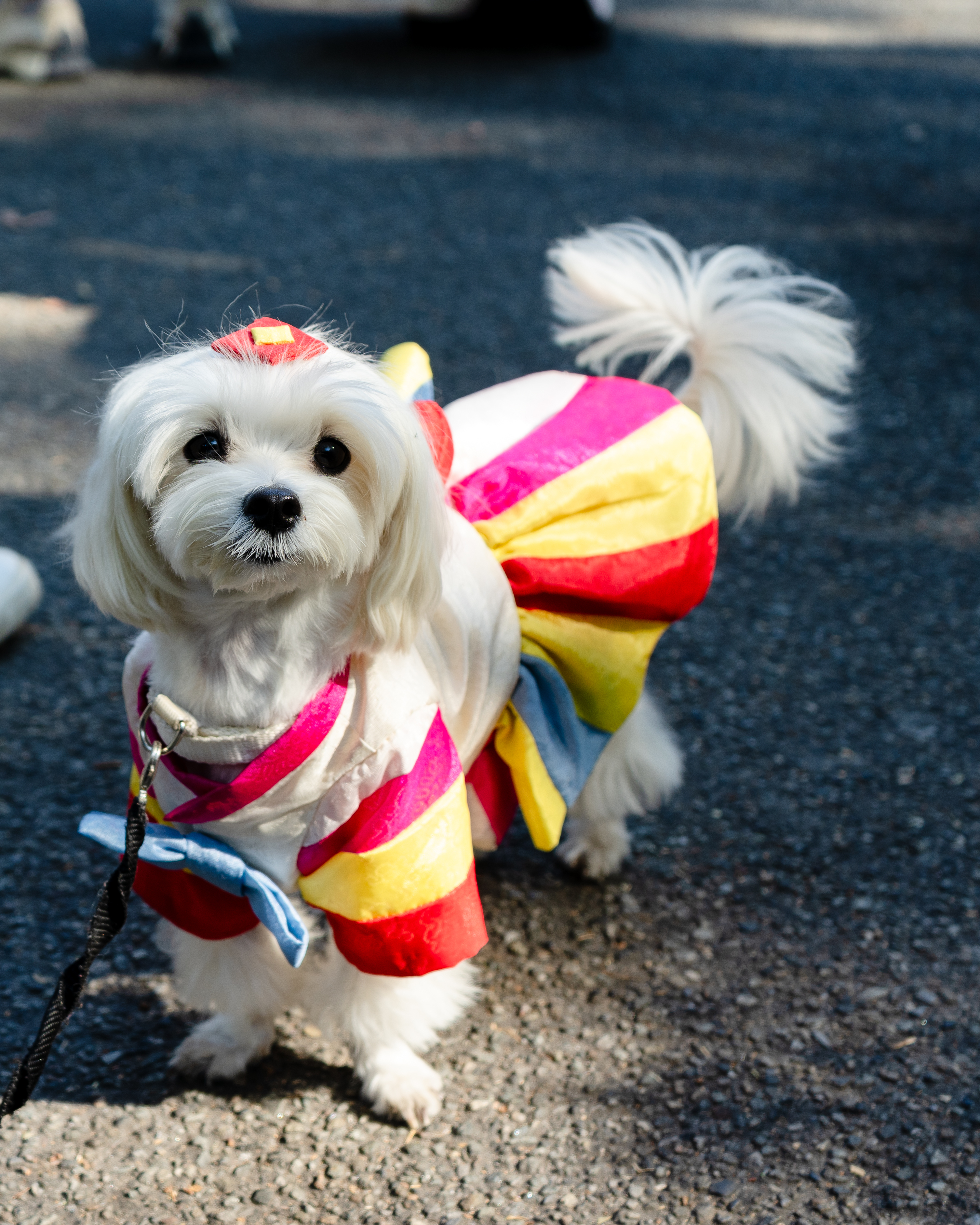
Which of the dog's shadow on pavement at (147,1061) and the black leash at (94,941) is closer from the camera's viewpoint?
the black leash at (94,941)

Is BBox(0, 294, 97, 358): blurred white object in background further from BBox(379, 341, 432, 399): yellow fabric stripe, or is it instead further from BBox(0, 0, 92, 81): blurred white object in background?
BBox(0, 0, 92, 81): blurred white object in background

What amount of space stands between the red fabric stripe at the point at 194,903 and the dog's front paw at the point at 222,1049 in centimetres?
23

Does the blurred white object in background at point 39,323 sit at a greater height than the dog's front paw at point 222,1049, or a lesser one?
lesser

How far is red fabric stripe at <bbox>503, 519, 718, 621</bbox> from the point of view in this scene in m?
1.99

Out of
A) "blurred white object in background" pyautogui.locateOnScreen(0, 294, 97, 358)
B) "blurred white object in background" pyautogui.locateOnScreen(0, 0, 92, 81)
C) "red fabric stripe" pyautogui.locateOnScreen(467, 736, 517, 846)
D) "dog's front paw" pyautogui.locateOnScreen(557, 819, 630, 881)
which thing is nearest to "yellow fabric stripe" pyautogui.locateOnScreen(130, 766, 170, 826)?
"red fabric stripe" pyautogui.locateOnScreen(467, 736, 517, 846)

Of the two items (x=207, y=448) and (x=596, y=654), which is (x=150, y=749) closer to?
(x=207, y=448)

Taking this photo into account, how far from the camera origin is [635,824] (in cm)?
261

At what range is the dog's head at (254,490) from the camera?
4.71ft

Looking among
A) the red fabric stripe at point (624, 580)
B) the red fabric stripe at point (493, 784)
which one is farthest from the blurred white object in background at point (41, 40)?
the red fabric stripe at point (493, 784)

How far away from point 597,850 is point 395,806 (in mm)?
873

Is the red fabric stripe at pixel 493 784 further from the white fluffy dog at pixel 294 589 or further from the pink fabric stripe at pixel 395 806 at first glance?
the pink fabric stripe at pixel 395 806

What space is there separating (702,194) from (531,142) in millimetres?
1207

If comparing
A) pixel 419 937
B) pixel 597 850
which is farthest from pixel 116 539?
pixel 597 850

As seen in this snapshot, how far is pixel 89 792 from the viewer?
8.59 ft
